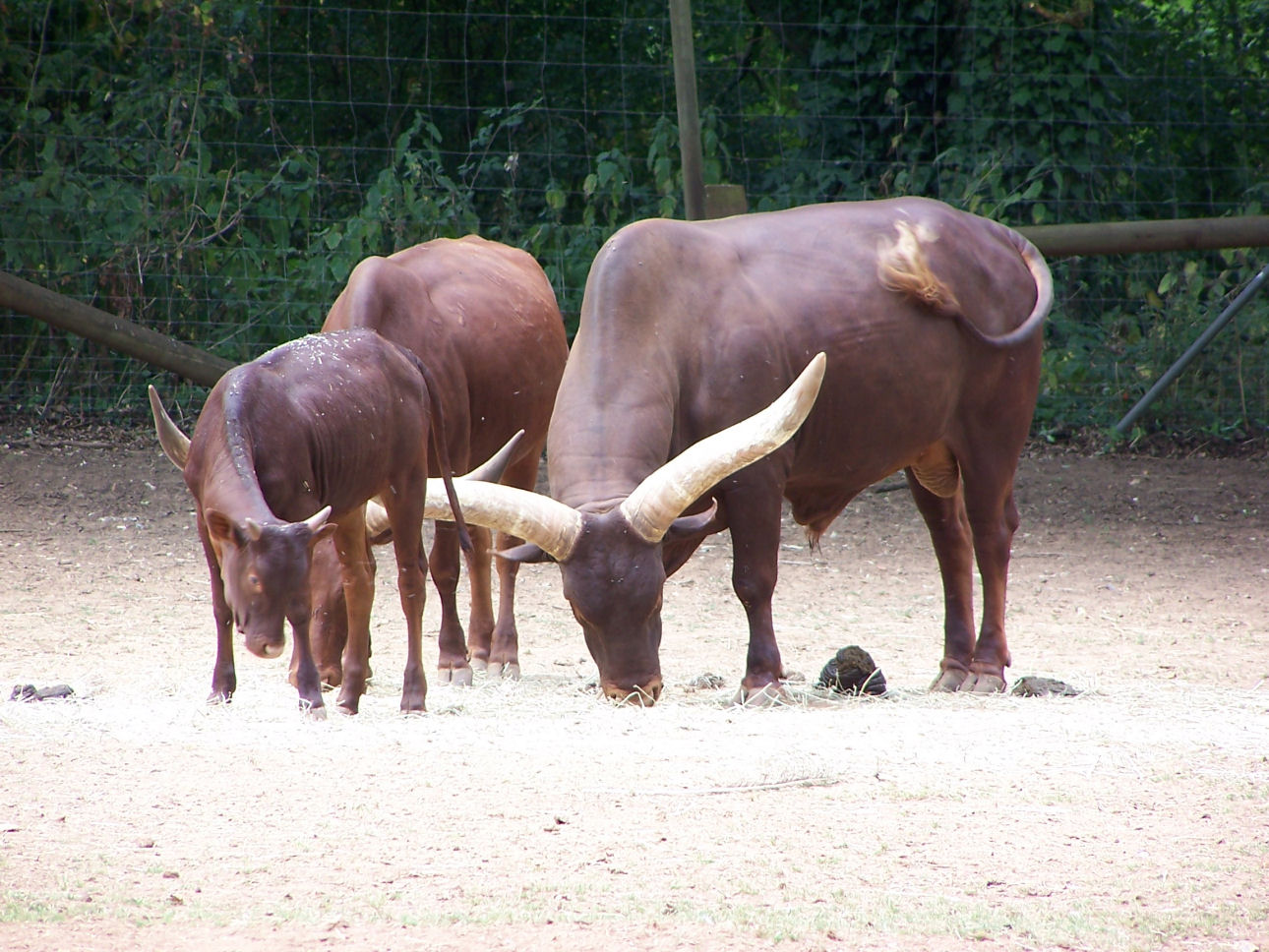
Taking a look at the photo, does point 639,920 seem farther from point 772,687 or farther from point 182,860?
point 772,687

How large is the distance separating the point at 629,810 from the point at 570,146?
846cm

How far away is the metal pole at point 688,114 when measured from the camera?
8.23 m

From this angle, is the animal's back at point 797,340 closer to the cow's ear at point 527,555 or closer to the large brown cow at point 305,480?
the cow's ear at point 527,555

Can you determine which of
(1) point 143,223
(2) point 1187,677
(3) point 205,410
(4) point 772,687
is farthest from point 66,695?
(1) point 143,223

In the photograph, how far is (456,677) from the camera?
6086mm

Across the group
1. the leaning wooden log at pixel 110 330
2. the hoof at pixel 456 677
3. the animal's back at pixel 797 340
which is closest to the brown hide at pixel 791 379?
the animal's back at pixel 797 340

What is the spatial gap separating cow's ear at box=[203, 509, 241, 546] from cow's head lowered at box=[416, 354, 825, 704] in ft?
3.17

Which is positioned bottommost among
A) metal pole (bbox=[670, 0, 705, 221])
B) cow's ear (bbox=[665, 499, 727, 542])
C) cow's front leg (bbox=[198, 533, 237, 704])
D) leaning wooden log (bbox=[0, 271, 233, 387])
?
cow's front leg (bbox=[198, 533, 237, 704])

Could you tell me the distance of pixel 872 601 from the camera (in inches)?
314

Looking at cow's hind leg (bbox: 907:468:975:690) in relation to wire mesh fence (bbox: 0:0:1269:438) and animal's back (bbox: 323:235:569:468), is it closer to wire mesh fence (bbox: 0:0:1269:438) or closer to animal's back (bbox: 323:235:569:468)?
animal's back (bbox: 323:235:569:468)

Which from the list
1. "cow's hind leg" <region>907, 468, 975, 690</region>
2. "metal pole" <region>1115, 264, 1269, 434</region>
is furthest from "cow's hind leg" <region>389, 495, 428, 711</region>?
"metal pole" <region>1115, 264, 1269, 434</region>

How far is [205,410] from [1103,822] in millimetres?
2798

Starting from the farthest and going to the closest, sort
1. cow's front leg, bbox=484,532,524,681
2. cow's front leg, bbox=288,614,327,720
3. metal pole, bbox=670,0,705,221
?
metal pole, bbox=670,0,705,221 < cow's front leg, bbox=484,532,524,681 < cow's front leg, bbox=288,614,327,720

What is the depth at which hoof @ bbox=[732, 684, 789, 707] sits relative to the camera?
17.2 ft
